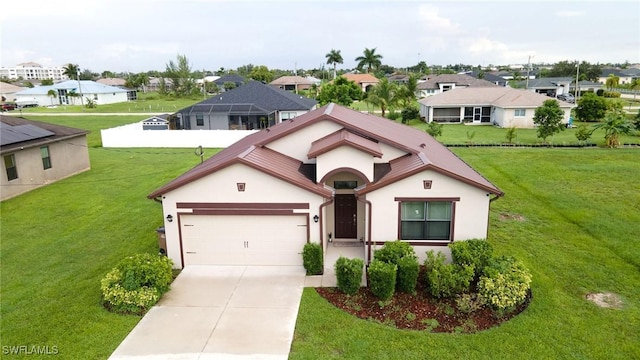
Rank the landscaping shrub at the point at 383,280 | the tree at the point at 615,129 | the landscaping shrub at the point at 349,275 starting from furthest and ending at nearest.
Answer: the tree at the point at 615,129, the landscaping shrub at the point at 349,275, the landscaping shrub at the point at 383,280

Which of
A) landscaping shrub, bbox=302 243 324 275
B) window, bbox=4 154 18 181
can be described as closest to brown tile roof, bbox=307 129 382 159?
landscaping shrub, bbox=302 243 324 275

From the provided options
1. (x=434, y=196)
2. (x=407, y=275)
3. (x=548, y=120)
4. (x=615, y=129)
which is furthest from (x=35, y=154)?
(x=615, y=129)

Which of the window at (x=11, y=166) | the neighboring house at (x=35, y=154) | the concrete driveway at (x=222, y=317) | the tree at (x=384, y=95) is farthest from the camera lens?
the tree at (x=384, y=95)

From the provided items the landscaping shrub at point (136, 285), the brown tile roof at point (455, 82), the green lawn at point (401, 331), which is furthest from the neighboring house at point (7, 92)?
the landscaping shrub at point (136, 285)

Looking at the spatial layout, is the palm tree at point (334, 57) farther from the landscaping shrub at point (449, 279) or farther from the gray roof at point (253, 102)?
the landscaping shrub at point (449, 279)

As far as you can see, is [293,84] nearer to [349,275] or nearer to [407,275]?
[349,275]

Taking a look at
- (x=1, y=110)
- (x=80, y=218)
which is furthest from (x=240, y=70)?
(x=80, y=218)

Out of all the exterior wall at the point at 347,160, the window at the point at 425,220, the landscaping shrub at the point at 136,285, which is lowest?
the landscaping shrub at the point at 136,285
